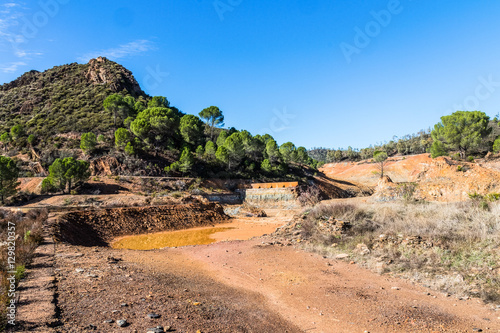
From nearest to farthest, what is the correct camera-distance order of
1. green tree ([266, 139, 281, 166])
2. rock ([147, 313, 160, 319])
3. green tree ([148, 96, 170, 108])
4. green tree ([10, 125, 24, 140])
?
1. rock ([147, 313, 160, 319])
2. green tree ([10, 125, 24, 140])
3. green tree ([266, 139, 281, 166])
4. green tree ([148, 96, 170, 108])

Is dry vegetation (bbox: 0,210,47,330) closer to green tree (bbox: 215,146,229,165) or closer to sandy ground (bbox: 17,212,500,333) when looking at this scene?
sandy ground (bbox: 17,212,500,333)

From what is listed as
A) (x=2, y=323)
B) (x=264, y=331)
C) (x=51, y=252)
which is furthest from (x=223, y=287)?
(x=51, y=252)

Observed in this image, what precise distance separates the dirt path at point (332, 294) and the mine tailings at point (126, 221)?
7.40 metres

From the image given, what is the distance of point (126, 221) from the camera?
20891 mm

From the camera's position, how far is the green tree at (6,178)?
86.0 feet

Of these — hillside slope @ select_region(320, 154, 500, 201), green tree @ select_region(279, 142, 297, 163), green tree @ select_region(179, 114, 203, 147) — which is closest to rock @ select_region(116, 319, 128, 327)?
hillside slope @ select_region(320, 154, 500, 201)

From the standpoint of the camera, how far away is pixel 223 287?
24.8 feet

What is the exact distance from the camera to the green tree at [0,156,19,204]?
86.0 ft

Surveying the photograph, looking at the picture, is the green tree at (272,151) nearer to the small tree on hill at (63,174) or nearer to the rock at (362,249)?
the small tree on hill at (63,174)

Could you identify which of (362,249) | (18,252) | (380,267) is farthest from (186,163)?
(380,267)

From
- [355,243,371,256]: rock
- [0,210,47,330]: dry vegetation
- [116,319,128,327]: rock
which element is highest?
[0,210,47,330]: dry vegetation

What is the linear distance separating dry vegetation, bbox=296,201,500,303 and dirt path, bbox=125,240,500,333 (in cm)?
67

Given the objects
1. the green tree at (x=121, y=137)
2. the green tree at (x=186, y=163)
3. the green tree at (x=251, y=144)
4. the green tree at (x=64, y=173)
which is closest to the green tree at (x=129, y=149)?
the green tree at (x=121, y=137)

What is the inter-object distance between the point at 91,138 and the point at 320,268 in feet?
138
